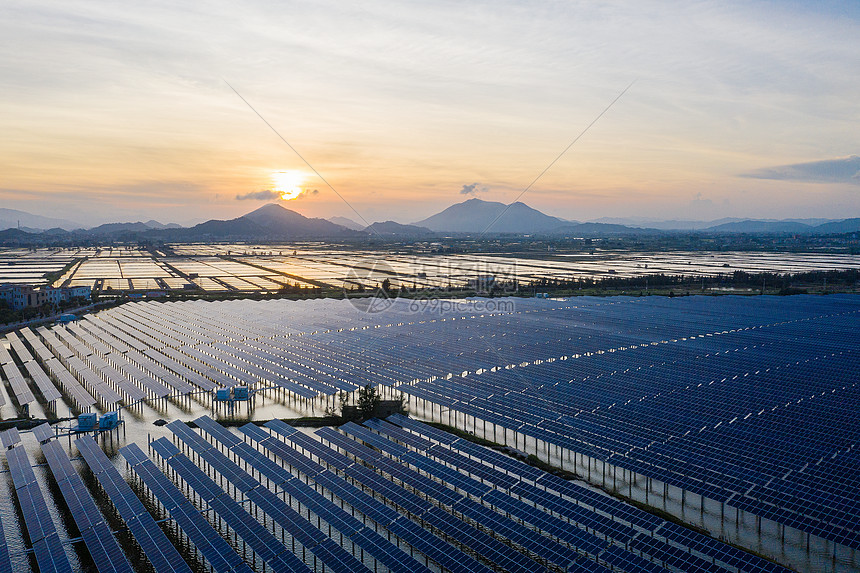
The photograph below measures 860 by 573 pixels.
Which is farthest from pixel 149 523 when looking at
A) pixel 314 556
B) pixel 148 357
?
pixel 148 357

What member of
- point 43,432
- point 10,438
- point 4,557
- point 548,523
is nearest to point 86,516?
point 4,557

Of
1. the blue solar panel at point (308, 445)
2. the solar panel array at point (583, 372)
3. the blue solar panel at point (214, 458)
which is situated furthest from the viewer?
the blue solar panel at point (308, 445)

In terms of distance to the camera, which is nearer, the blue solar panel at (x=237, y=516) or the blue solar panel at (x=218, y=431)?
the blue solar panel at (x=237, y=516)

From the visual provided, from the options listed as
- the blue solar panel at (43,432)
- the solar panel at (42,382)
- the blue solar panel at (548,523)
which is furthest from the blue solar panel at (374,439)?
the solar panel at (42,382)

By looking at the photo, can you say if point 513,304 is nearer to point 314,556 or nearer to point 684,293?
point 684,293

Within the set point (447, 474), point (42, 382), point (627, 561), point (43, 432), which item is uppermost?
point (42, 382)

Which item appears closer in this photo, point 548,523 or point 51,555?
point 51,555

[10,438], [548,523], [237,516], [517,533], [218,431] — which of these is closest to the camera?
[517,533]

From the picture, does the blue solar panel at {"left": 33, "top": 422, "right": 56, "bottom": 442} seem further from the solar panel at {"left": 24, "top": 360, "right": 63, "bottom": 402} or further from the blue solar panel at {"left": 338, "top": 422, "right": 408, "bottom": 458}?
the blue solar panel at {"left": 338, "top": 422, "right": 408, "bottom": 458}

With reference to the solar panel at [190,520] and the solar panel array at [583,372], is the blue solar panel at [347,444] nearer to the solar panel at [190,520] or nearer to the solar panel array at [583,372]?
the solar panel array at [583,372]

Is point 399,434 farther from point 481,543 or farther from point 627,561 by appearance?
point 627,561
